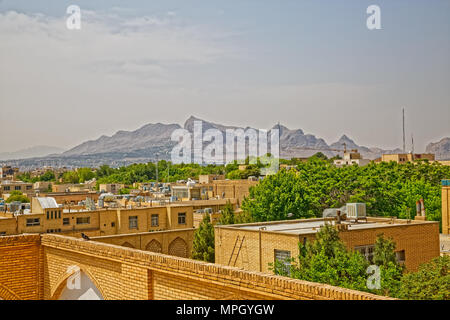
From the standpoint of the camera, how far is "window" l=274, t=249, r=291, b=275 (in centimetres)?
1677

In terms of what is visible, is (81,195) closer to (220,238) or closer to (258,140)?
(220,238)

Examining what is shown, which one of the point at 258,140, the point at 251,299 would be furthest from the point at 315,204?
the point at 258,140

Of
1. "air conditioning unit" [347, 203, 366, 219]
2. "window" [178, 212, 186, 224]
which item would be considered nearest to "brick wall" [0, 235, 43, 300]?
"air conditioning unit" [347, 203, 366, 219]

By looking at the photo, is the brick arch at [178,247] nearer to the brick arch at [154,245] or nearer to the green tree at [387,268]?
the brick arch at [154,245]

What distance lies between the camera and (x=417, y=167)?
53219 mm

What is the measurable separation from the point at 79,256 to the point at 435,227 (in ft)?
48.6

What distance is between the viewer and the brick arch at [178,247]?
2672 cm

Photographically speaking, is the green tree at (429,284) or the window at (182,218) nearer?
the green tree at (429,284)

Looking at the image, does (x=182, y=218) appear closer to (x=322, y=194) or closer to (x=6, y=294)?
(x=322, y=194)

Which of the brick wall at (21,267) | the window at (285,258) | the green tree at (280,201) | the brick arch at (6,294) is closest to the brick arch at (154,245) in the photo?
the green tree at (280,201)

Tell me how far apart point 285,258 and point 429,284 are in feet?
17.4

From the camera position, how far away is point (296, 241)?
54.5ft

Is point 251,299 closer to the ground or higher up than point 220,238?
higher up

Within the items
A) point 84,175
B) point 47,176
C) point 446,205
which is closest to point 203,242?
point 446,205
